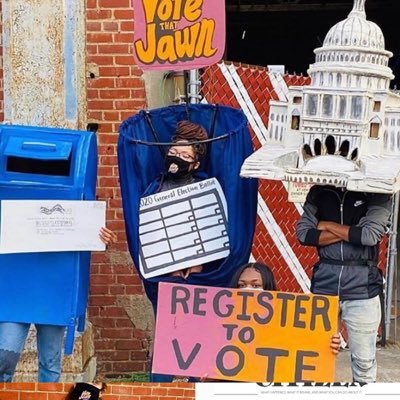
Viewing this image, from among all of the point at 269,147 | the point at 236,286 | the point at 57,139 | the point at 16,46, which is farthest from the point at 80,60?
the point at 236,286

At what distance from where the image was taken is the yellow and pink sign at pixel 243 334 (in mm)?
3605

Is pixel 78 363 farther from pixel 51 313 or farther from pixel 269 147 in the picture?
pixel 269 147

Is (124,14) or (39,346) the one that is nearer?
(39,346)

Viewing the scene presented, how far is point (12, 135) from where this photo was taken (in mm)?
3658

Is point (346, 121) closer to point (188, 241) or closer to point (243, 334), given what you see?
point (188, 241)

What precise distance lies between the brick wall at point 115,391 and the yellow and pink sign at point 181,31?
1685 mm

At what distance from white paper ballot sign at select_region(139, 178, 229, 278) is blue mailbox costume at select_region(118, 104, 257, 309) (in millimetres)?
45

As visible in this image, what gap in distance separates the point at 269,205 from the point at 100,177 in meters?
1.24

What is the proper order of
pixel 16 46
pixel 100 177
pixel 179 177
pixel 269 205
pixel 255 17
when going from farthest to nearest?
pixel 255 17
pixel 269 205
pixel 100 177
pixel 16 46
pixel 179 177

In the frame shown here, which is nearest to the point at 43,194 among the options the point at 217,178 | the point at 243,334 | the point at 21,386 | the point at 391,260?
the point at 217,178

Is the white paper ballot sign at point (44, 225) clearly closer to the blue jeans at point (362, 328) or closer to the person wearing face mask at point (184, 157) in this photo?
the person wearing face mask at point (184, 157)

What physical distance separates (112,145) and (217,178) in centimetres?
126

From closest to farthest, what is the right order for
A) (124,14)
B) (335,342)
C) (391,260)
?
(335,342), (124,14), (391,260)

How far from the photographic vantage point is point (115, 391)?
4094 millimetres
